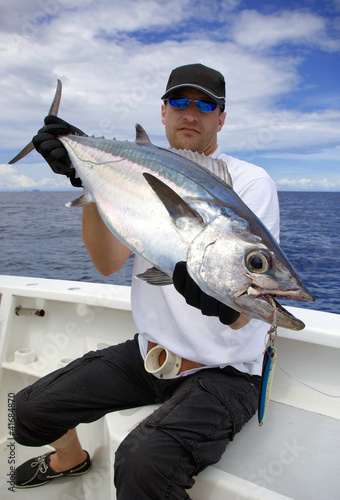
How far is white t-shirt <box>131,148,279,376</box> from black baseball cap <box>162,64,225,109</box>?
58 centimetres

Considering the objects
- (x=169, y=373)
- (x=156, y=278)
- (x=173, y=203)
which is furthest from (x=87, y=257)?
(x=173, y=203)

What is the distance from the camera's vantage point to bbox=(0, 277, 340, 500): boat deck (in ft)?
5.84

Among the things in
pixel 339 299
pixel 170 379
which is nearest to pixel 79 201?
pixel 170 379

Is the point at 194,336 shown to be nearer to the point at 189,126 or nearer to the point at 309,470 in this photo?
the point at 309,470

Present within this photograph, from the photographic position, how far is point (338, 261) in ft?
38.3

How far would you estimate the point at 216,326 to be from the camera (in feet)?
6.85

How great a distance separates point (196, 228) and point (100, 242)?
46.2 inches

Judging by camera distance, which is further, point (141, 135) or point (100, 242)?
point (100, 242)

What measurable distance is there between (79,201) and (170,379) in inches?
45.3

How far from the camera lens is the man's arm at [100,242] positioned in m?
2.42

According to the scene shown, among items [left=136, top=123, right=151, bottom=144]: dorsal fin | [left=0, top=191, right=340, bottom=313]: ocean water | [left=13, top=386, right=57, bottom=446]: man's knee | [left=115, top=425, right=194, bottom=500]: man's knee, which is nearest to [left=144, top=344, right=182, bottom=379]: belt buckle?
[left=115, top=425, right=194, bottom=500]: man's knee

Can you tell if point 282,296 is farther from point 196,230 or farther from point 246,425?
point 246,425

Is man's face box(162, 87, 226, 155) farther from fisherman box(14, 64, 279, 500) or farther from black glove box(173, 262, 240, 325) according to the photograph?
black glove box(173, 262, 240, 325)

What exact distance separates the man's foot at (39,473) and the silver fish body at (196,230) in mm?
1826
